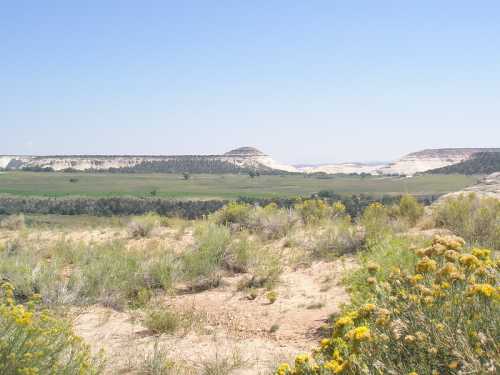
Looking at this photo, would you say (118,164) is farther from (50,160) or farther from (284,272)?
(284,272)

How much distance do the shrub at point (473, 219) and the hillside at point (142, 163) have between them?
331 ft

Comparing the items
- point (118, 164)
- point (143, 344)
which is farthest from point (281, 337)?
point (118, 164)

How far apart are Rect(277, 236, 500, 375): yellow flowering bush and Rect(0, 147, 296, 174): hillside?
107 metres

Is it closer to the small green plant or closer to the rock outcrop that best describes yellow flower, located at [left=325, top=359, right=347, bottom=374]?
the small green plant

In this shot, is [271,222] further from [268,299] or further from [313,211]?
[268,299]

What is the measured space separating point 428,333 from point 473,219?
6.67m

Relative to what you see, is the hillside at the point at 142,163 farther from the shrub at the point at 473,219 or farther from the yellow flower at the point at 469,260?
the yellow flower at the point at 469,260

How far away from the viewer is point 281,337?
17.8ft

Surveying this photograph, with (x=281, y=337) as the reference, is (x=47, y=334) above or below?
above

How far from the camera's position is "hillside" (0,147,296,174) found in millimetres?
114750

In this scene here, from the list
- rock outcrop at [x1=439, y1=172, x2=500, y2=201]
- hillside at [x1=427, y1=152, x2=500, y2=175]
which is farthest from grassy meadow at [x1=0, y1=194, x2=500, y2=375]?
hillside at [x1=427, y1=152, x2=500, y2=175]

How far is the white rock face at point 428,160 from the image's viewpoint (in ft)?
479

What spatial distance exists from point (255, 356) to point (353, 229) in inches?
217

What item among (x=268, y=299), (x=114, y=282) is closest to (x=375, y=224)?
(x=268, y=299)
